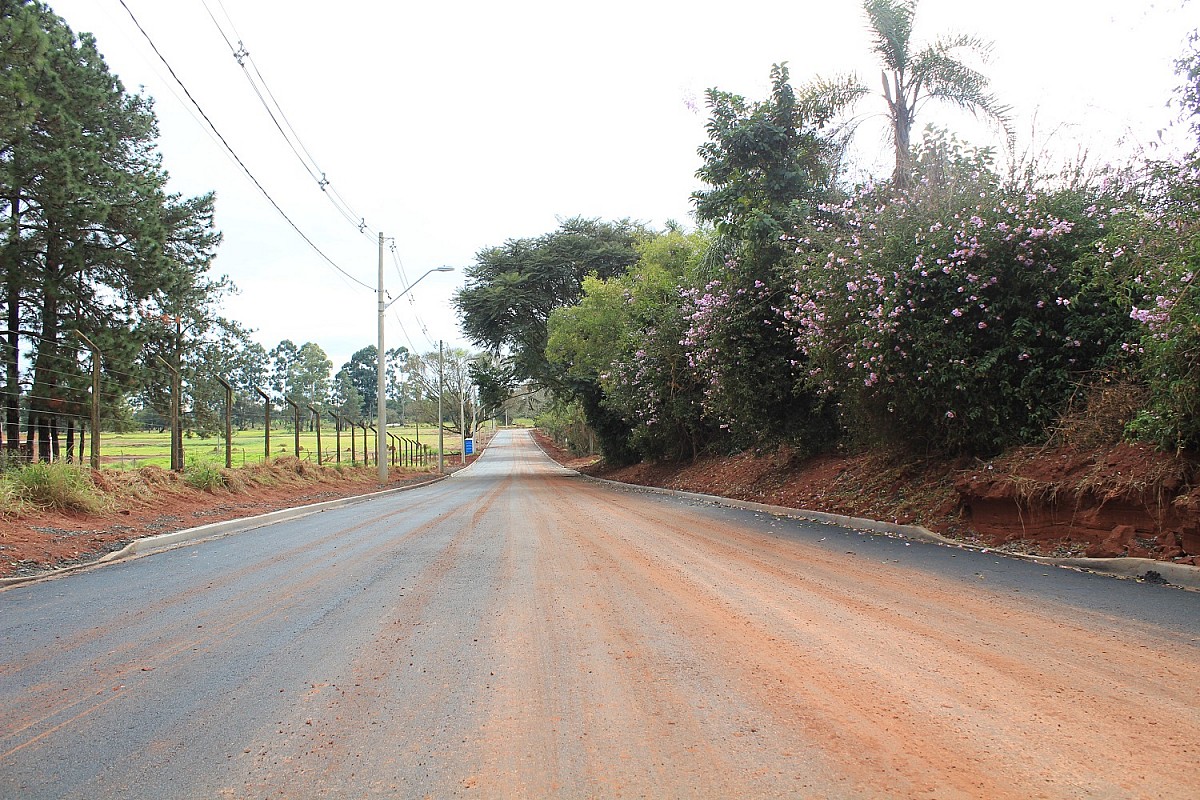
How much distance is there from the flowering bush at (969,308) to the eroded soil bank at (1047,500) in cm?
78

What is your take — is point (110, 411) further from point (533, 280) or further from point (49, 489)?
point (533, 280)

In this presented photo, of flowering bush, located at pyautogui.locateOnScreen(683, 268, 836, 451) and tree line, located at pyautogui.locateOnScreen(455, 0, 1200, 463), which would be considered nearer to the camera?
tree line, located at pyautogui.locateOnScreen(455, 0, 1200, 463)

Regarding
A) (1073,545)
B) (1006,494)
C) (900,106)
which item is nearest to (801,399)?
(900,106)

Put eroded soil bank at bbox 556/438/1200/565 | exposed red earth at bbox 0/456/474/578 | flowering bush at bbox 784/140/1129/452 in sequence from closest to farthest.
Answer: eroded soil bank at bbox 556/438/1200/565 < exposed red earth at bbox 0/456/474/578 < flowering bush at bbox 784/140/1129/452

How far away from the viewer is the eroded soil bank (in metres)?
7.22

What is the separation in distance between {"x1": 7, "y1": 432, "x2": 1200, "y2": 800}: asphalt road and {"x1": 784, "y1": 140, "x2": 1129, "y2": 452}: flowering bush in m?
3.58

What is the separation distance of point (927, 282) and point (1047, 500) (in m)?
3.38

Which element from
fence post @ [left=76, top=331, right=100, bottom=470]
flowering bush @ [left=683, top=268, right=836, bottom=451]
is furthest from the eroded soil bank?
fence post @ [left=76, top=331, right=100, bottom=470]

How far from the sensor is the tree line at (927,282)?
27.0 ft

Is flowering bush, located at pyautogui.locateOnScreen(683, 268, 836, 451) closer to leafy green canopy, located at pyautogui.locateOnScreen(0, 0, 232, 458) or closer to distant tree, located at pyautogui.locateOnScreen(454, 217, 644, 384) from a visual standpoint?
leafy green canopy, located at pyautogui.locateOnScreen(0, 0, 232, 458)

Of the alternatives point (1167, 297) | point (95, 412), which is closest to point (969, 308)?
point (1167, 297)

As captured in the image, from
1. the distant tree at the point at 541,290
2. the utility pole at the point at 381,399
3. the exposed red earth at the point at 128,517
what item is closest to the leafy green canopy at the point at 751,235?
the exposed red earth at the point at 128,517

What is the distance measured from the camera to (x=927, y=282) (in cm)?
1043

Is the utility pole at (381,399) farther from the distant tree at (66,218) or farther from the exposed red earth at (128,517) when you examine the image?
the distant tree at (66,218)
